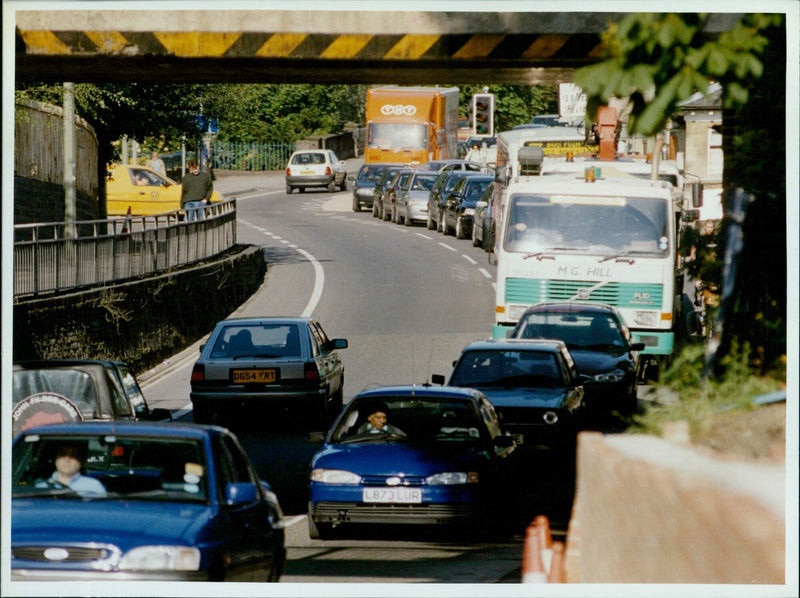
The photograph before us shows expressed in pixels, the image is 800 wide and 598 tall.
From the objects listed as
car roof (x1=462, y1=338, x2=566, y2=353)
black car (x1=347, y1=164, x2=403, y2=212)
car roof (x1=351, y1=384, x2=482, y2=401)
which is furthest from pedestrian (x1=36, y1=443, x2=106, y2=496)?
black car (x1=347, y1=164, x2=403, y2=212)

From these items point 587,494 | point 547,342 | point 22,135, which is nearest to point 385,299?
point 22,135

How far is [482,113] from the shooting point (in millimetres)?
37062

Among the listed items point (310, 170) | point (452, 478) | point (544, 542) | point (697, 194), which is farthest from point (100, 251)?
point (310, 170)

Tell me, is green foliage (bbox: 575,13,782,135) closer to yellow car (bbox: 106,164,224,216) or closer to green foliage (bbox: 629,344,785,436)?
green foliage (bbox: 629,344,785,436)

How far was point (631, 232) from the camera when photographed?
23.2 metres

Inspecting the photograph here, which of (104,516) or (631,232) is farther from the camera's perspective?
(631,232)

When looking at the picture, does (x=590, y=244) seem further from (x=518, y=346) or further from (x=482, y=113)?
(x=482, y=113)

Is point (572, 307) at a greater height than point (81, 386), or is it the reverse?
point (572, 307)

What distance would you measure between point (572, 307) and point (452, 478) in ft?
31.9

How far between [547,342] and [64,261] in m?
8.58

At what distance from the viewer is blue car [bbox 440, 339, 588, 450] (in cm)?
1711

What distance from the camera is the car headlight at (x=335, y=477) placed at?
13.0m

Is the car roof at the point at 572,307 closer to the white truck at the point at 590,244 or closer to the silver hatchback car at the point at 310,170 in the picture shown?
the white truck at the point at 590,244

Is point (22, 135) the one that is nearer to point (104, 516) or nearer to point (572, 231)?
point (572, 231)
